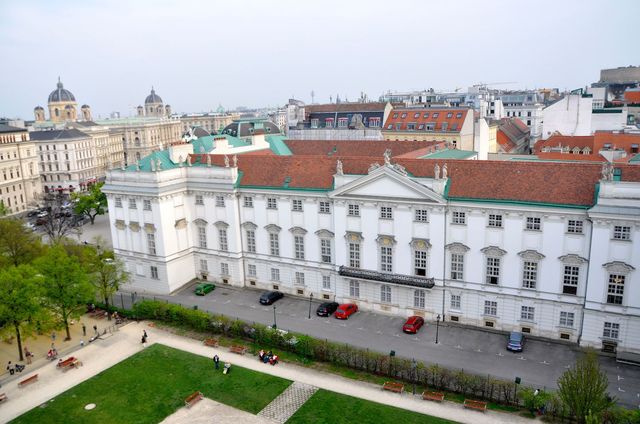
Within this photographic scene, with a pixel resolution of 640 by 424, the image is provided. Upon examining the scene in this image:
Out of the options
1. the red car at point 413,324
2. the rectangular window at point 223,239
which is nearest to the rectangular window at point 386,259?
the red car at point 413,324

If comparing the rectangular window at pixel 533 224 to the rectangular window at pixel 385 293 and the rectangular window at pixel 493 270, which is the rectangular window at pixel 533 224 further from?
the rectangular window at pixel 385 293

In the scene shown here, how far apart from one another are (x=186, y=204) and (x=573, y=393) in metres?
49.1

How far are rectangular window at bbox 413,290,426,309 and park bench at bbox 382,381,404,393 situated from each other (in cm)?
1377

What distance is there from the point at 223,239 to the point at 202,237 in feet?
11.4

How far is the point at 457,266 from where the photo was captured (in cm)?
5356

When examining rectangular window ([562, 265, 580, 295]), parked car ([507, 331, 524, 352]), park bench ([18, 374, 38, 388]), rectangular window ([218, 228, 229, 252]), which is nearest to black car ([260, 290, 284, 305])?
rectangular window ([218, 228, 229, 252])

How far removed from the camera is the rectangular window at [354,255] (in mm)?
58416

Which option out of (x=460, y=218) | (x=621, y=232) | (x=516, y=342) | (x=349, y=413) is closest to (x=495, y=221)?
(x=460, y=218)

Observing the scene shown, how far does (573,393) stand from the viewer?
3419 cm

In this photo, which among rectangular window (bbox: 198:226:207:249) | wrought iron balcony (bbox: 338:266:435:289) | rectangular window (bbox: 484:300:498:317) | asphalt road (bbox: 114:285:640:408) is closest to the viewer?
asphalt road (bbox: 114:285:640:408)

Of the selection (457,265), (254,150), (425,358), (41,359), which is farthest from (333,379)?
(254,150)

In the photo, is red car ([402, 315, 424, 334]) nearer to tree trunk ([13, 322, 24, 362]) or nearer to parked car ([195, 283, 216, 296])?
parked car ([195, 283, 216, 296])

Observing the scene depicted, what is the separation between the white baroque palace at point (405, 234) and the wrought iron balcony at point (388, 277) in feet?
0.51

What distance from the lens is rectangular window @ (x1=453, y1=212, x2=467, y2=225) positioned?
2051 inches
